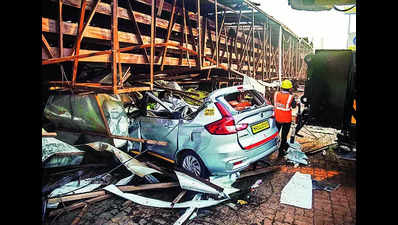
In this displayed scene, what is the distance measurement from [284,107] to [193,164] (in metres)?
2.77

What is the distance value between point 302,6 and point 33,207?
3.47 metres

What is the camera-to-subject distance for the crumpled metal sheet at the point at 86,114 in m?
5.40

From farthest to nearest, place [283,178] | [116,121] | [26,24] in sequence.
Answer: [116,121], [283,178], [26,24]

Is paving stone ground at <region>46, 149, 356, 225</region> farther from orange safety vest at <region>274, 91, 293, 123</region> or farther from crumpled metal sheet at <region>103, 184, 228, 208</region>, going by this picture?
orange safety vest at <region>274, 91, 293, 123</region>

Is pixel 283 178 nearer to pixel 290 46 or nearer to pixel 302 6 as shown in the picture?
pixel 302 6

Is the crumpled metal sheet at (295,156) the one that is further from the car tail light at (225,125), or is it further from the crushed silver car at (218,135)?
the car tail light at (225,125)

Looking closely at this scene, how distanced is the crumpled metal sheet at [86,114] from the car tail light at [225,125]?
2.46 metres

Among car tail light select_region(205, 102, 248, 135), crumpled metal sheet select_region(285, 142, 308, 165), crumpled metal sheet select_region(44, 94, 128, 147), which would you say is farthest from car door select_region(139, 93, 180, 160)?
crumpled metal sheet select_region(285, 142, 308, 165)

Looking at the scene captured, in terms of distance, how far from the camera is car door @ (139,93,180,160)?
16.1ft

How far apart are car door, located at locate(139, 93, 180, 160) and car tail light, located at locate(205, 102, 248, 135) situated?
921mm

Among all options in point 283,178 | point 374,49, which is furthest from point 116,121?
point 374,49

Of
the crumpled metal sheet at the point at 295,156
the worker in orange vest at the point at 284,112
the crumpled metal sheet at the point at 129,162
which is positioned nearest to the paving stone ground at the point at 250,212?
the crumpled metal sheet at the point at 129,162

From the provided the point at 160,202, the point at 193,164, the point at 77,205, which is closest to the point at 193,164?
the point at 193,164

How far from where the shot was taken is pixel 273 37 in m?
13.7
